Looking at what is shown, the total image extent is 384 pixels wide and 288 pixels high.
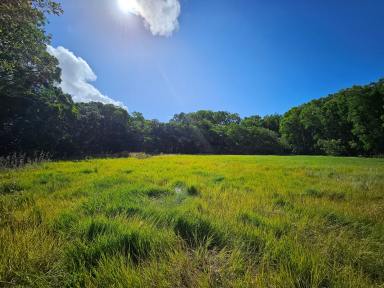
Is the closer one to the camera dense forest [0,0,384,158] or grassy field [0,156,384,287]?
grassy field [0,156,384,287]

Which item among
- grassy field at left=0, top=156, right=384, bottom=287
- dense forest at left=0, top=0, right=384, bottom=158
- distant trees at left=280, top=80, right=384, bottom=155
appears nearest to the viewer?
grassy field at left=0, top=156, right=384, bottom=287

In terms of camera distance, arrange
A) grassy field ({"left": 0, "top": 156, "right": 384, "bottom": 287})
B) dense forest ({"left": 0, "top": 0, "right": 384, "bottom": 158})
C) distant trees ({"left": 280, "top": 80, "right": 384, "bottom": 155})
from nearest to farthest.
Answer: grassy field ({"left": 0, "top": 156, "right": 384, "bottom": 287}) < dense forest ({"left": 0, "top": 0, "right": 384, "bottom": 158}) < distant trees ({"left": 280, "top": 80, "right": 384, "bottom": 155})

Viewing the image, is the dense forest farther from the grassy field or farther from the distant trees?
the grassy field

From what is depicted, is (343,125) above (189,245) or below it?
above

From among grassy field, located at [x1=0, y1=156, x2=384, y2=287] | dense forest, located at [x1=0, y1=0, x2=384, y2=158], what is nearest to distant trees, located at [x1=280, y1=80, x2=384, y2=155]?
dense forest, located at [x1=0, y1=0, x2=384, y2=158]

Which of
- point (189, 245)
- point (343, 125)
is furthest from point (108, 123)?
point (343, 125)

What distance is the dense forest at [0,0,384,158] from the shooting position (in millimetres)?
7894

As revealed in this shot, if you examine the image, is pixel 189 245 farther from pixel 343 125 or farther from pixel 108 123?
pixel 343 125

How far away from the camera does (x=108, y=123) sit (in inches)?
1667

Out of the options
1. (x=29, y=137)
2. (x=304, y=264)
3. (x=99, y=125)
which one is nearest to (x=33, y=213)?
(x=304, y=264)

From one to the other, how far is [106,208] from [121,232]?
124 cm

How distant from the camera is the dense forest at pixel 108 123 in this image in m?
7.89

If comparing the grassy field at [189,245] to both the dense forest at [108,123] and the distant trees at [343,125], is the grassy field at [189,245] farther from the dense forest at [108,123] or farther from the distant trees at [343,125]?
the distant trees at [343,125]

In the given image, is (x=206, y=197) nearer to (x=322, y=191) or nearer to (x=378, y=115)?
(x=322, y=191)
